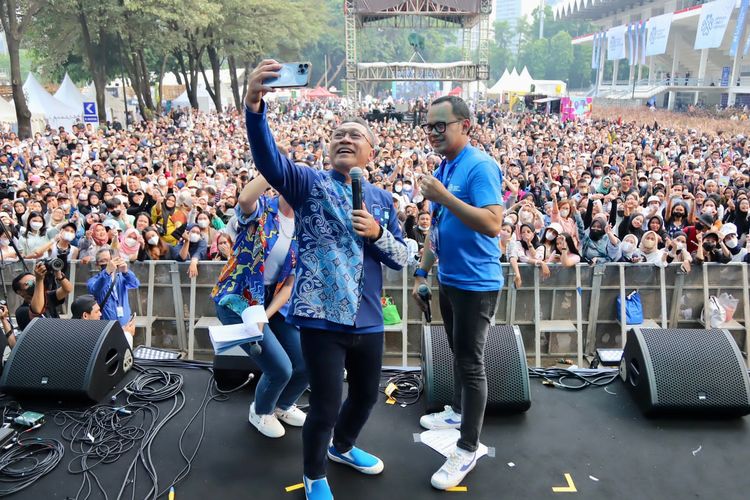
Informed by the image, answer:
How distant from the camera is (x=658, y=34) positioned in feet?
160

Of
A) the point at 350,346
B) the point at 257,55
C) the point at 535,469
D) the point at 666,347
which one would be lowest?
the point at 535,469

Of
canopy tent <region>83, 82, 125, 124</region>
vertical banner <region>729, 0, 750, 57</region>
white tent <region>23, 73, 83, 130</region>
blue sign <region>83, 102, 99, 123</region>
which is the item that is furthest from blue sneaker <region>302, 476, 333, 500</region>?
vertical banner <region>729, 0, 750, 57</region>

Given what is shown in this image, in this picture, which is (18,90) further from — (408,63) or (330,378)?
(330,378)

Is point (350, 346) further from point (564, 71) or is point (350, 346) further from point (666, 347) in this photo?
point (564, 71)

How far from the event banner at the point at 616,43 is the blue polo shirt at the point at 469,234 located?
6205 cm

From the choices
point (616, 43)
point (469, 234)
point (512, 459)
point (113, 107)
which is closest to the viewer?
point (469, 234)

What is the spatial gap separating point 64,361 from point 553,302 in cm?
457

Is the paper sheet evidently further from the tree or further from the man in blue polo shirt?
the tree

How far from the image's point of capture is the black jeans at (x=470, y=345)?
8.73 ft

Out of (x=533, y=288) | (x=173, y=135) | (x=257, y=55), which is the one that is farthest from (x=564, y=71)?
(x=533, y=288)

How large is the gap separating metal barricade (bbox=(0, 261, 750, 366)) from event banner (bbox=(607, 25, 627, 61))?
191 ft

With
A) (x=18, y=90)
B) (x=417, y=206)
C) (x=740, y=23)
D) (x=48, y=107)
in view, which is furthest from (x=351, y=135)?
(x=740, y=23)

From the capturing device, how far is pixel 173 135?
22.2 metres

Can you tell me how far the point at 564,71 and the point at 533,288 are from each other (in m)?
93.4
